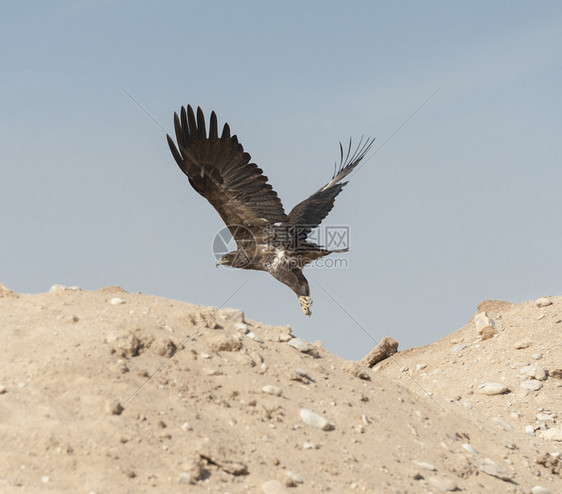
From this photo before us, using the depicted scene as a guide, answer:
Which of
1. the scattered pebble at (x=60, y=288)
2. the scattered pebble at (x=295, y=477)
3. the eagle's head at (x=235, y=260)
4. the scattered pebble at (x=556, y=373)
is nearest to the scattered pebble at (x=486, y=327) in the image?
the scattered pebble at (x=556, y=373)

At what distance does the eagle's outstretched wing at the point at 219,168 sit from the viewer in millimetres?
10156

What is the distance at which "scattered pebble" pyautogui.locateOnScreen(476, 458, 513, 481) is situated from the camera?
21.7 ft

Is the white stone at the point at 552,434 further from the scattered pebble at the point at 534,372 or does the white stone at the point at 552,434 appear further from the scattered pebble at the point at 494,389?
the scattered pebble at the point at 534,372

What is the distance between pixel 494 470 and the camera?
6652 millimetres

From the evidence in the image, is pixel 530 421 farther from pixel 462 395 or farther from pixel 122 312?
pixel 122 312

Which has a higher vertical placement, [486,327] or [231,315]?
[486,327]

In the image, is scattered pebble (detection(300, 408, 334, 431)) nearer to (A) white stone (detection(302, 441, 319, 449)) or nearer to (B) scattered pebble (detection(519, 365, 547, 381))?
(A) white stone (detection(302, 441, 319, 449))

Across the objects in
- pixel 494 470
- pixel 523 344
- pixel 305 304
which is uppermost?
pixel 305 304

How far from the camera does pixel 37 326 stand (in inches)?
270

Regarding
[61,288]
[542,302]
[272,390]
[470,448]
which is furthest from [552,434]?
[61,288]

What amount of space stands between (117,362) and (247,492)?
1.85m

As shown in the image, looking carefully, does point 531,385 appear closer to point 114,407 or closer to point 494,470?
point 494,470

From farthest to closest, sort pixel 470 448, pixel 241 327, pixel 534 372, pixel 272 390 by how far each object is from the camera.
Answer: pixel 534 372 < pixel 241 327 < pixel 470 448 < pixel 272 390

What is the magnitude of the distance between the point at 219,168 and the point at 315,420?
503 cm
